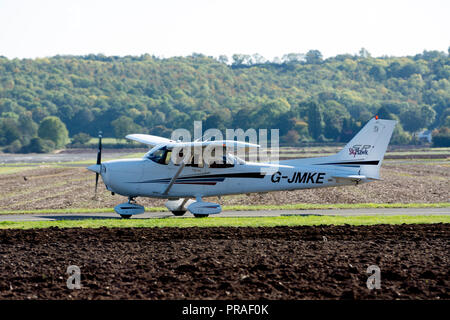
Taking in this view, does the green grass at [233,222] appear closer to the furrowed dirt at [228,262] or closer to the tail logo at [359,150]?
the furrowed dirt at [228,262]

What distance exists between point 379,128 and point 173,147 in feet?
24.5

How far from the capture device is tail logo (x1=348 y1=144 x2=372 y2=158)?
2277 centimetres

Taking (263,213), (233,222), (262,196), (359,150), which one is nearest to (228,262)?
(233,222)

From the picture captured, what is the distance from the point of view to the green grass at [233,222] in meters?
19.4

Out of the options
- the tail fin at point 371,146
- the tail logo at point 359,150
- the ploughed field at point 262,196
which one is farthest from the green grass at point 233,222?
the ploughed field at point 262,196

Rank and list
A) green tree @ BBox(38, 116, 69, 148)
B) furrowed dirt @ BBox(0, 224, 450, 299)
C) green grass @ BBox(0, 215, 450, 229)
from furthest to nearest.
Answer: green tree @ BBox(38, 116, 69, 148)
green grass @ BBox(0, 215, 450, 229)
furrowed dirt @ BBox(0, 224, 450, 299)

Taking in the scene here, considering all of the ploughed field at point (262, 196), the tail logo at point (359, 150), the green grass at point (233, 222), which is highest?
the tail logo at point (359, 150)

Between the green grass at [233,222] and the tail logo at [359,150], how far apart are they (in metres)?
2.88

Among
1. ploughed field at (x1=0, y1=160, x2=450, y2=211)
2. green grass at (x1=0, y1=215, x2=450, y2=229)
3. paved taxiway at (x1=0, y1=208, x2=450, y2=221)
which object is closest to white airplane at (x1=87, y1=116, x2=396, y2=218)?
paved taxiway at (x1=0, y1=208, x2=450, y2=221)

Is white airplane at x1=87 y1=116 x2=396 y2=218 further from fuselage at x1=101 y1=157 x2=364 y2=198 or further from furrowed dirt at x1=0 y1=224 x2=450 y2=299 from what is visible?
furrowed dirt at x1=0 y1=224 x2=450 y2=299

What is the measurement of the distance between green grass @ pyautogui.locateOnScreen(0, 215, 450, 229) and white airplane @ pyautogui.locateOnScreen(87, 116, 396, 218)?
61.3 inches

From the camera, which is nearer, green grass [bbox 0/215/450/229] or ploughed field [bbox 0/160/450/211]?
green grass [bbox 0/215/450/229]

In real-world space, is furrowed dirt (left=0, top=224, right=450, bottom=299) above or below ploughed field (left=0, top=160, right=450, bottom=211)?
above
